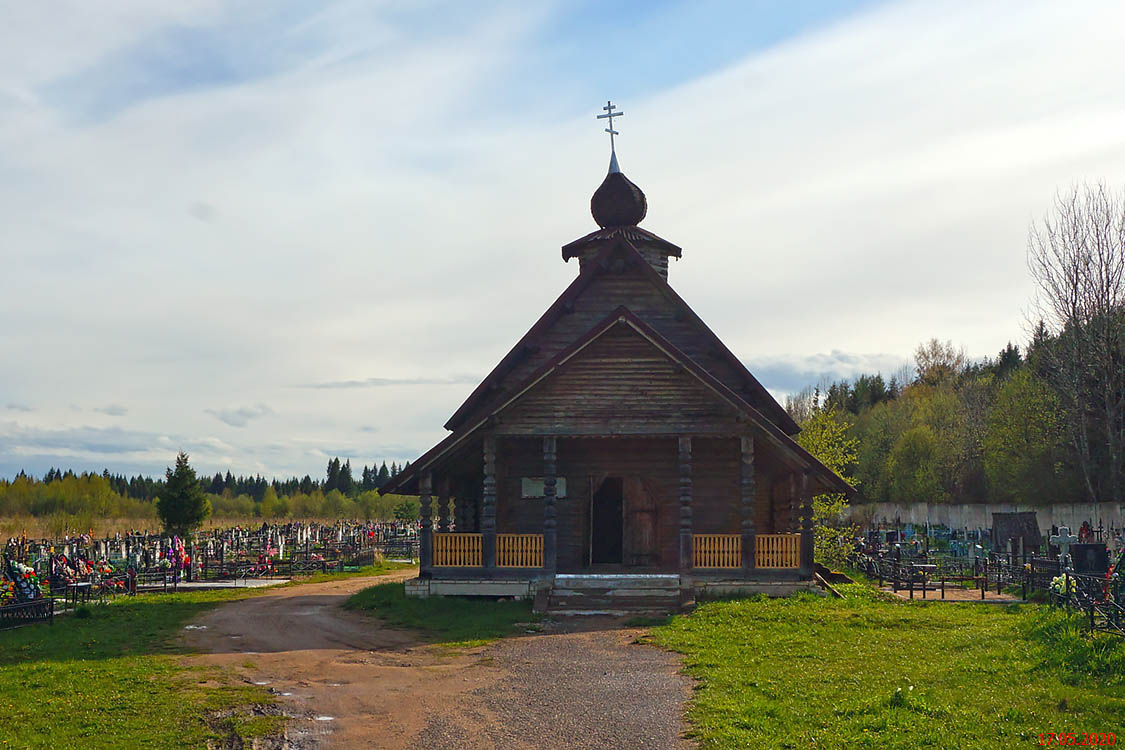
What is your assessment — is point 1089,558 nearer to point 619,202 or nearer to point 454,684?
point 454,684

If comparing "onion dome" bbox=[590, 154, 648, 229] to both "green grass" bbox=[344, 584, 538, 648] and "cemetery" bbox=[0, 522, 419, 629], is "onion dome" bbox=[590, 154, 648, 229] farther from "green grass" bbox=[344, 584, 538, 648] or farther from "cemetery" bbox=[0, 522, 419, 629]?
"cemetery" bbox=[0, 522, 419, 629]

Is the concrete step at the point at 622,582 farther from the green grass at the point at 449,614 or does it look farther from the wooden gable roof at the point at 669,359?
the wooden gable roof at the point at 669,359

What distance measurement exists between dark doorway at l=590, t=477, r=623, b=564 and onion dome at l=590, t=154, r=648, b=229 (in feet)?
27.0

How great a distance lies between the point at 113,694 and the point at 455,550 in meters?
10.5

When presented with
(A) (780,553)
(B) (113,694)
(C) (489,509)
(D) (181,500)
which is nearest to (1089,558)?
(A) (780,553)

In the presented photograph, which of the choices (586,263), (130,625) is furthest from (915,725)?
(586,263)

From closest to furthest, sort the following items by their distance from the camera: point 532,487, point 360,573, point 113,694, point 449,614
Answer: point 113,694 → point 449,614 → point 532,487 → point 360,573

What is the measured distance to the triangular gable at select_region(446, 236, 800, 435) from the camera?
26062 mm

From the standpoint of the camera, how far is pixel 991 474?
49031mm

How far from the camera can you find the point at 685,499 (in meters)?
21.9

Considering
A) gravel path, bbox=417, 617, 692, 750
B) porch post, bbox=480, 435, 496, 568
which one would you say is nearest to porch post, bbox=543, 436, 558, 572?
porch post, bbox=480, 435, 496, 568

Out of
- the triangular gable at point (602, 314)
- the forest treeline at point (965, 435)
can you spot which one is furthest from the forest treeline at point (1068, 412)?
the triangular gable at point (602, 314)

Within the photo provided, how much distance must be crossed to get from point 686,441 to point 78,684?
13.2m

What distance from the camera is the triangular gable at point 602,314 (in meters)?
26.1
